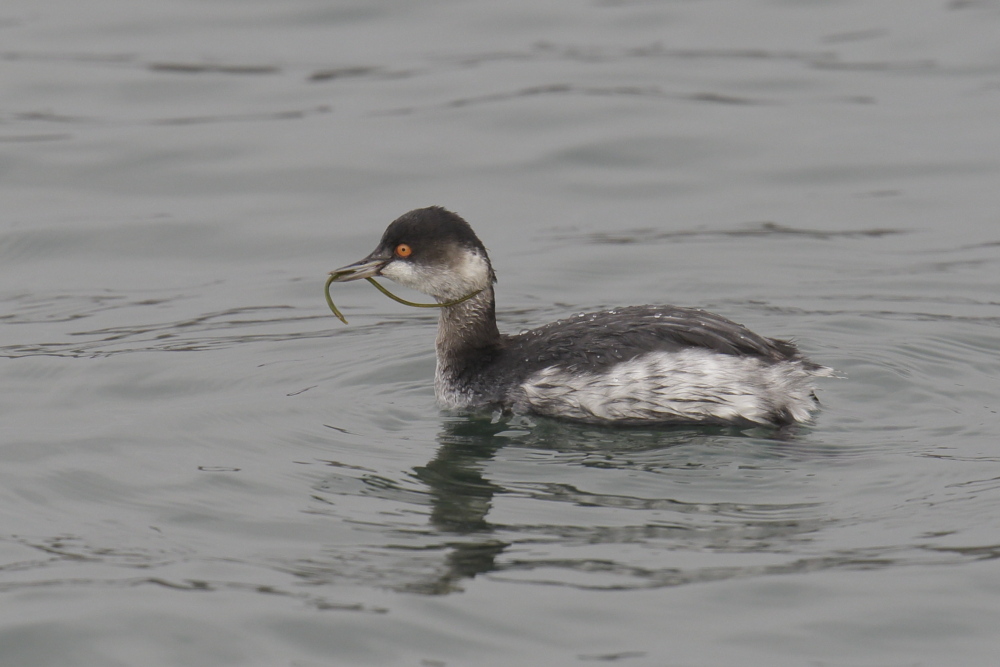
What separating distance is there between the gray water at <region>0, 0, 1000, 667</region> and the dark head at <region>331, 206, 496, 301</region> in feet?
2.18

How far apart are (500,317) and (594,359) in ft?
8.14

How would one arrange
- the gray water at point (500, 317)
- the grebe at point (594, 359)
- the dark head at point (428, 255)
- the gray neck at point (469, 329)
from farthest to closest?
the gray neck at point (469, 329) < the dark head at point (428, 255) < the grebe at point (594, 359) < the gray water at point (500, 317)

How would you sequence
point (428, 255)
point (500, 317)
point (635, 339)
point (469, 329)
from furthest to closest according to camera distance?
1. point (500, 317)
2. point (469, 329)
3. point (428, 255)
4. point (635, 339)

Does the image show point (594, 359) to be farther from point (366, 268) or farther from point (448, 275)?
point (366, 268)

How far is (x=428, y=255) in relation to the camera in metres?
8.20

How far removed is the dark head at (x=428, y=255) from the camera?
26.8ft

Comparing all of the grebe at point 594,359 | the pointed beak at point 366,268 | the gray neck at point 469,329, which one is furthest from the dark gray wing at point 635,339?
the pointed beak at point 366,268

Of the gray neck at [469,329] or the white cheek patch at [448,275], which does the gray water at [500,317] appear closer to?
the gray neck at [469,329]

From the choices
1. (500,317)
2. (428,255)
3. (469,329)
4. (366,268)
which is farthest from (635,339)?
(500,317)

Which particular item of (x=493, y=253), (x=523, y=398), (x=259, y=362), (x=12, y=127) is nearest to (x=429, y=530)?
(x=523, y=398)

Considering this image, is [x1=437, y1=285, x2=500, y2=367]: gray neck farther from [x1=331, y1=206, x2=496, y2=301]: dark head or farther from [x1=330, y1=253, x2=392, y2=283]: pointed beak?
[x1=330, y1=253, x2=392, y2=283]: pointed beak

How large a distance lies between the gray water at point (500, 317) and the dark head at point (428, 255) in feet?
2.18

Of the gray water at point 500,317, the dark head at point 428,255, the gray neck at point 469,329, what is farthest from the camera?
the gray neck at point 469,329

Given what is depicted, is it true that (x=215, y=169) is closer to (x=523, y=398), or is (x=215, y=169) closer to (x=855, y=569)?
(x=523, y=398)
